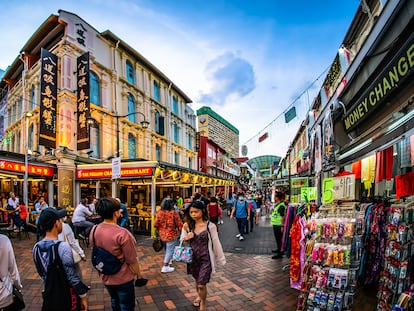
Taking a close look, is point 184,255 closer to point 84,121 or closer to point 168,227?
point 168,227

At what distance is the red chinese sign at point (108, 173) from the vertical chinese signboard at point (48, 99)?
2227mm

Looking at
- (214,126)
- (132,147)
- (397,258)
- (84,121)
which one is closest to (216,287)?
(397,258)

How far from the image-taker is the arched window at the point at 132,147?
19.6m

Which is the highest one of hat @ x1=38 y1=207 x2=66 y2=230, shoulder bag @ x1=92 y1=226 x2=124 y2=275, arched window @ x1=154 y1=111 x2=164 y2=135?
arched window @ x1=154 y1=111 x2=164 y2=135

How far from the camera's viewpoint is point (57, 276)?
2.30 metres

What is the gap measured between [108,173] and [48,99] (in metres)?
5.89

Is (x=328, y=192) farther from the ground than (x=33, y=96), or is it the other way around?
(x=33, y=96)

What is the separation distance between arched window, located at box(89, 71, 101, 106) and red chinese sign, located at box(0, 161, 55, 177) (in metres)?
5.45

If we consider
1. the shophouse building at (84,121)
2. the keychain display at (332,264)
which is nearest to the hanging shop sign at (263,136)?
the shophouse building at (84,121)

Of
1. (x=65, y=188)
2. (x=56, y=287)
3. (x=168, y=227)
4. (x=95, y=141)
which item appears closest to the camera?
(x=56, y=287)

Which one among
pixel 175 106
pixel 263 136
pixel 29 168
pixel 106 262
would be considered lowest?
pixel 106 262

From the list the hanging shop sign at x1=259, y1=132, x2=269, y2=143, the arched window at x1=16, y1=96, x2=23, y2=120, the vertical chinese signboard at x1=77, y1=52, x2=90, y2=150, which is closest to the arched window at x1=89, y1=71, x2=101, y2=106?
the vertical chinese signboard at x1=77, y1=52, x2=90, y2=150

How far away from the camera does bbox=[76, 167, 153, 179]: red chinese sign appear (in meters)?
Result: 9.98

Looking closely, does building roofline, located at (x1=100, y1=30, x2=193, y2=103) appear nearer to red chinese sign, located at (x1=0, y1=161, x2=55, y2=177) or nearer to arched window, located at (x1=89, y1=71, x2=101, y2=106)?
arched window, located at (x1=89, y1=71, x2=101, y2=106)
